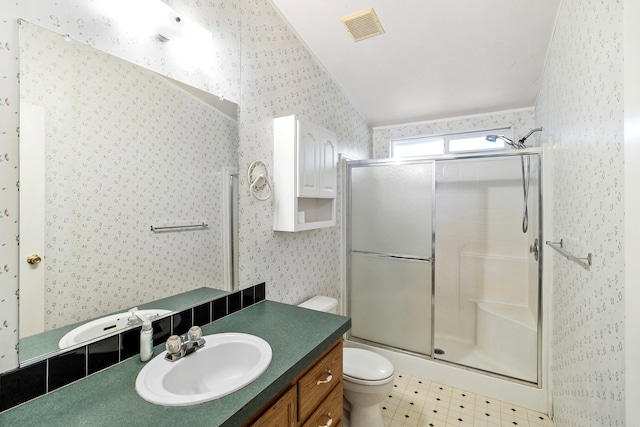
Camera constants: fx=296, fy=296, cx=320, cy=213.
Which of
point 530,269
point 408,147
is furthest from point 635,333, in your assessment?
point 408,147

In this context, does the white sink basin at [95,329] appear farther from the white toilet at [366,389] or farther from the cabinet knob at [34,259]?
Answer: the white toilet at [366,389]

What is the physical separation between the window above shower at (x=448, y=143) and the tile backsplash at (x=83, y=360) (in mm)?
2386

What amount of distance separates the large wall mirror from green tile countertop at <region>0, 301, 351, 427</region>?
183 millimetres

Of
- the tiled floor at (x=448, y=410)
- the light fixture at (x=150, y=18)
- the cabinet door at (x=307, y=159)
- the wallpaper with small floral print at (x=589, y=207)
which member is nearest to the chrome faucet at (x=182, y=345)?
the cabinet door at (x=307, y=159)

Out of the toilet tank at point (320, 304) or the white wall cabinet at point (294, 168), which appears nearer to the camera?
the white wall cabinet at point (294, 168)

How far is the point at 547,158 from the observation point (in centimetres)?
199

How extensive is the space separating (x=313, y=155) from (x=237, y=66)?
678mm

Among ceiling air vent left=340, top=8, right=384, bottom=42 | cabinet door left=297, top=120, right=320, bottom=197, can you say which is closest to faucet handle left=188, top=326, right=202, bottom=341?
cabinet door left=297, top=120, right=320, bottom=197

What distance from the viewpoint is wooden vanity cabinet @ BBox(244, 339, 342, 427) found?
99 cm

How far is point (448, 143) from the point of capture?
10.0 ft

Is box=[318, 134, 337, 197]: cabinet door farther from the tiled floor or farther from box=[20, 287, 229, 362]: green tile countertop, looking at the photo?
the tiled floor

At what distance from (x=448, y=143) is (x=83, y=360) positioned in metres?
3.19

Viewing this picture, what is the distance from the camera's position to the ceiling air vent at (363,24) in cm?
181

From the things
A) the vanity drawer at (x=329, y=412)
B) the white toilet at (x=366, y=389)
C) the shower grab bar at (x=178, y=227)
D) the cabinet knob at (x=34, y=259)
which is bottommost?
the white toilet at (x=366, y=389)
